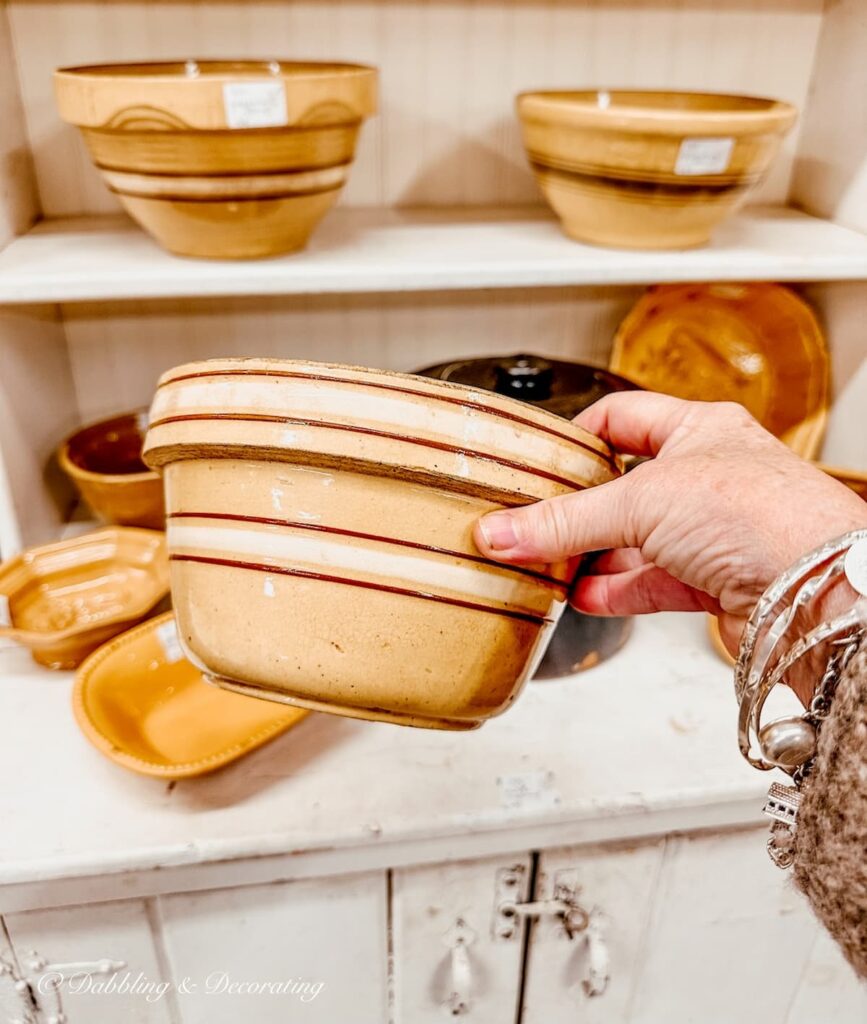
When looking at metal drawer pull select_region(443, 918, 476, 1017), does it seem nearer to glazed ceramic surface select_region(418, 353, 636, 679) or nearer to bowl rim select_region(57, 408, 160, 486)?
glazed ceramic surface select_region(418, 353, 636, 679)

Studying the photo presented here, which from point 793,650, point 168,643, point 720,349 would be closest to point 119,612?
point 168,643

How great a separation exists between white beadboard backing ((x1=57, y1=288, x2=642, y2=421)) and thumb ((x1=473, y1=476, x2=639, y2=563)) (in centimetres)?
70

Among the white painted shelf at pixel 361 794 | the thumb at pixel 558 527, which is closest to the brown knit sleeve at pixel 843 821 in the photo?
the thumb at pixel 558 527

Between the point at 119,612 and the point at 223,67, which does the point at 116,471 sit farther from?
the point at 223,67

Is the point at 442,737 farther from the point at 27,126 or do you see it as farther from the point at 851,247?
the point at 27,126

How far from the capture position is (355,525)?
1.58 ft

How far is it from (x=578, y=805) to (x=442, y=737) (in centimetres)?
15

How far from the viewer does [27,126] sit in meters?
0.99

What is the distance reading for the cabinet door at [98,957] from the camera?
75 cm

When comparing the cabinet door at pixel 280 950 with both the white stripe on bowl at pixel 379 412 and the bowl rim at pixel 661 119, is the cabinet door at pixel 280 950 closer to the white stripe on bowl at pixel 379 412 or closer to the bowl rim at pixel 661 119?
the white stripe on bowl at pixel 379 412

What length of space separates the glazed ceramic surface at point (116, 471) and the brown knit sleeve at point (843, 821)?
2.45 feet

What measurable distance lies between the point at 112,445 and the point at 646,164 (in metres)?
0.70

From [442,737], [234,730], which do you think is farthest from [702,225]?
[234,730]

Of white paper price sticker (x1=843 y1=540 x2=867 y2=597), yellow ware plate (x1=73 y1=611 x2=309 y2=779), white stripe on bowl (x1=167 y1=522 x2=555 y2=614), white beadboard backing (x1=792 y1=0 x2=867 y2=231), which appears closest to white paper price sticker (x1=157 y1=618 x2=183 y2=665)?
yellow ware plate (x1=73 y1=611 x2=309 y2=779)
